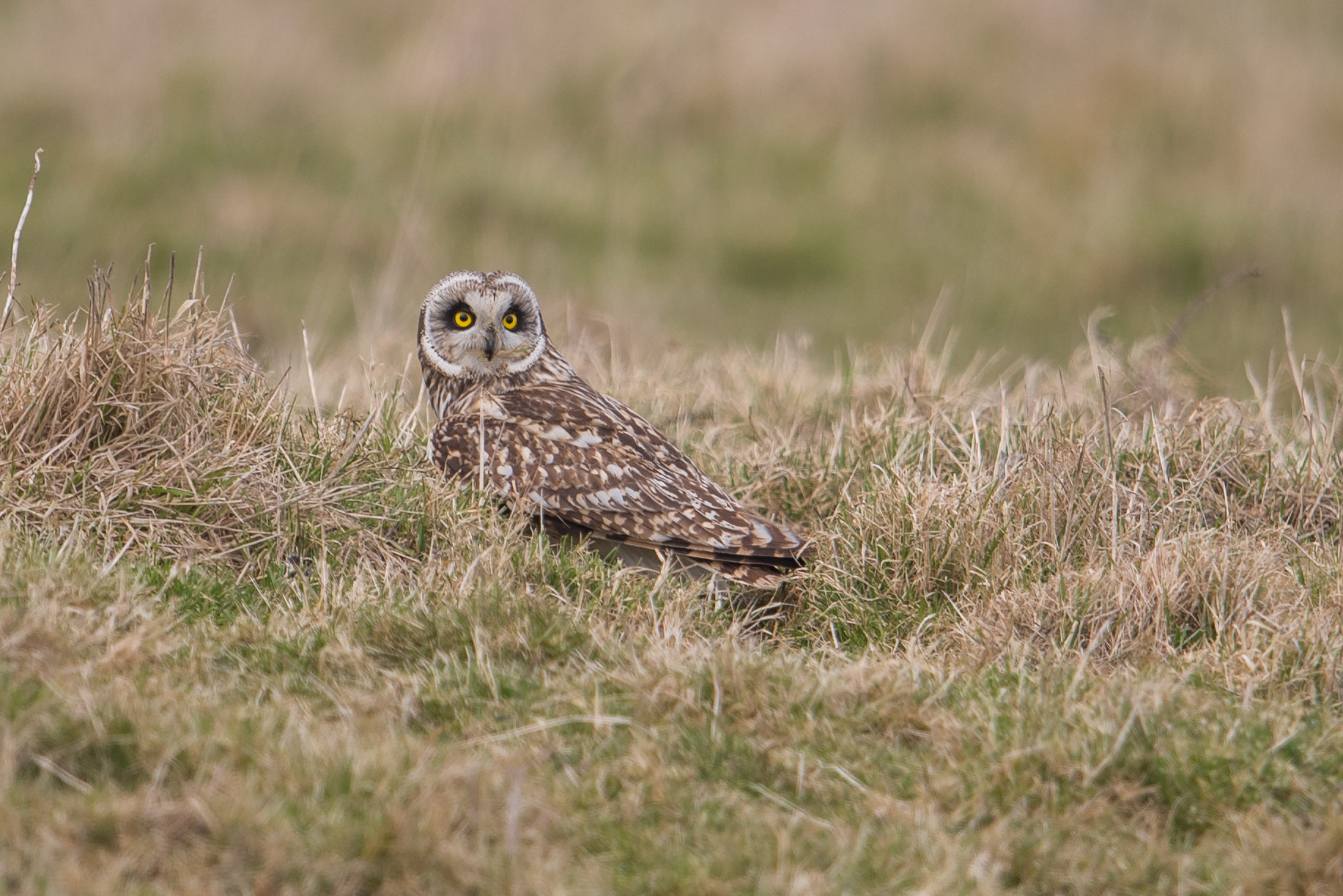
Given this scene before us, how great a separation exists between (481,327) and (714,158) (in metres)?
7.11

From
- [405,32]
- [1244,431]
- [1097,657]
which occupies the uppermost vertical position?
[405,32]

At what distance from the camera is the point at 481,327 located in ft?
15.9

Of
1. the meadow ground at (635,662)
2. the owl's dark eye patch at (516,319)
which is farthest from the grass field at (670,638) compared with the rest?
the owl's dark eye patch at (516,319)

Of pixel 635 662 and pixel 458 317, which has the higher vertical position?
pixel 458 317

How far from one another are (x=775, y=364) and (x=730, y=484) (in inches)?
55.9

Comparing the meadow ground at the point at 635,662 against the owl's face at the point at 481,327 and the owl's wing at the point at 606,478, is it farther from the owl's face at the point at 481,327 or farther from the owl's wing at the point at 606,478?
the owl's face at the point at 481,327

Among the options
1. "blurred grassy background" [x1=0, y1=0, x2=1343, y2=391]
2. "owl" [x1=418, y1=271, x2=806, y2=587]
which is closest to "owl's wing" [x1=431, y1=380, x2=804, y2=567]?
"owl" [x1=418, y1=271, x2=806, y2=587]

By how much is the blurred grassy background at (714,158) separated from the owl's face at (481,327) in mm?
4163

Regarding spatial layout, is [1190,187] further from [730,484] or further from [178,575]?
[178,575]

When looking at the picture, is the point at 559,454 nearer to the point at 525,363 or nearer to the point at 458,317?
the point at 525,363

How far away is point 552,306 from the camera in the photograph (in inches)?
302

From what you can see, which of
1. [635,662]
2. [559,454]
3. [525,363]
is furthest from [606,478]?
[635,662]

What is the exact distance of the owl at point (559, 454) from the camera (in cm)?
412

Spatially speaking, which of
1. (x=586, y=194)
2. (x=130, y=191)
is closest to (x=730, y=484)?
(x=586, y=194)
